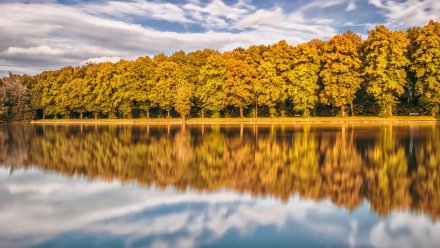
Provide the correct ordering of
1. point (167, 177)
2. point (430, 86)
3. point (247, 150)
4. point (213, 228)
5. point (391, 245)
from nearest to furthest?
point (391, 245) < point (213, 228) < point (167, 177) < point (247, 150) < point (430, 86)

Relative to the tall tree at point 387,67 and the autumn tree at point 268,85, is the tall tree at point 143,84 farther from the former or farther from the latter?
the tall tree at point 387,67

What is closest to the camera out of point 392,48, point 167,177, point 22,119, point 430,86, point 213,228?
point 213,228

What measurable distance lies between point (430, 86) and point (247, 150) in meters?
48.2

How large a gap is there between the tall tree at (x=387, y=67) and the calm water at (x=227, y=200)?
44.7m

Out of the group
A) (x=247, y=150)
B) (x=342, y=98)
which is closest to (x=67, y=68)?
(x=342, y=98)

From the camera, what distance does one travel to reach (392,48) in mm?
67250

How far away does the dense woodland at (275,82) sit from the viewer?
67312mm

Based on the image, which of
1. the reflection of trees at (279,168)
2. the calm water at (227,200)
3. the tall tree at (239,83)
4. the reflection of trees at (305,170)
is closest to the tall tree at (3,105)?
the tall tree at (239,83)

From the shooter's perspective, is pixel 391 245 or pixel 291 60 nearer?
pixel 391 245

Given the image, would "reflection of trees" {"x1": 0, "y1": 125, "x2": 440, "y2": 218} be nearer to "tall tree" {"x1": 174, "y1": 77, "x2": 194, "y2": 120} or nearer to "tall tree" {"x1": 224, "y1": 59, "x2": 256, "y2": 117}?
"tall tree" {"x1": 174, "y1": 77, "x2": 194, "y2": 120}

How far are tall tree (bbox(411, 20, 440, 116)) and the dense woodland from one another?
0.16 metres

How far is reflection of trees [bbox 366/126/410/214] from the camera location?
13.3 meters

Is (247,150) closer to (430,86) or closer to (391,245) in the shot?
(391,245)

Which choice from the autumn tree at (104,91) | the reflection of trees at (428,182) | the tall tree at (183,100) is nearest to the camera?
the reflection of trees at (428,182)
